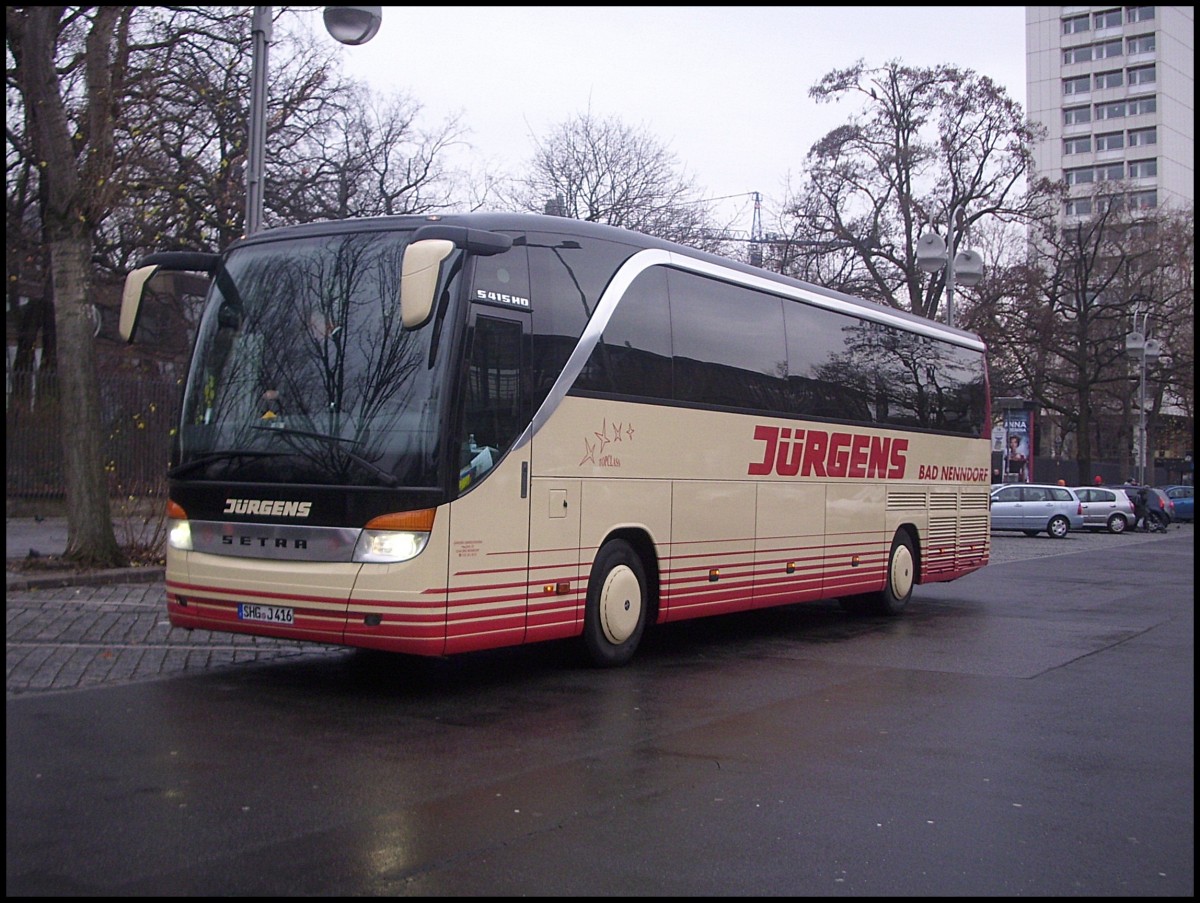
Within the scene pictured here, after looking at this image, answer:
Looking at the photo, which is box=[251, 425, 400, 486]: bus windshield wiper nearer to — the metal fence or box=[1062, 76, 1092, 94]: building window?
the metal fence

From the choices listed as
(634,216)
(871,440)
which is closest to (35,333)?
(634,216)

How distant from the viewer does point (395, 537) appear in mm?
8531

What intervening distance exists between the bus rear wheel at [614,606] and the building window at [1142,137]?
112 meters

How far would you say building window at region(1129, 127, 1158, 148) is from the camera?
108 meters

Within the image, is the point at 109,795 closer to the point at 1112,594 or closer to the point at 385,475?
the point at 385,475

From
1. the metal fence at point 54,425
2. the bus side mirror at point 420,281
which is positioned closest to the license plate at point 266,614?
the bus side mirror at point 420,281

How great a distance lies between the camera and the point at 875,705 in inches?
369

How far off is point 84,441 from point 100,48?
5.06 metres

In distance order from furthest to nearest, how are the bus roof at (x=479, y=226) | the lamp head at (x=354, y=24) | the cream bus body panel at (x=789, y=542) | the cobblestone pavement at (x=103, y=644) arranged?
1. the cream bus body panel at (x=789, y=542)
2. the lamp head at (x=354, y=24)
3. the cobblestone pavement at (x=103, y=644)
4. the bus roof at (x=479, y=226)

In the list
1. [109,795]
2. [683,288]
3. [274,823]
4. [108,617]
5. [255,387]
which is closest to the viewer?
[274,823]

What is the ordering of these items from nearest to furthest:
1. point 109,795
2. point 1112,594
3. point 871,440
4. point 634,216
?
1. point 109,795
2. point 871,440
3. point 1112,594
4. point 634,216

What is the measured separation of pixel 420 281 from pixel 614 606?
12.6ft

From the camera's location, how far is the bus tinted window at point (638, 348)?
406 inches

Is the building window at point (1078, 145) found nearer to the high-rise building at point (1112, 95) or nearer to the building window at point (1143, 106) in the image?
the high-rise building at point (1112, 95)
